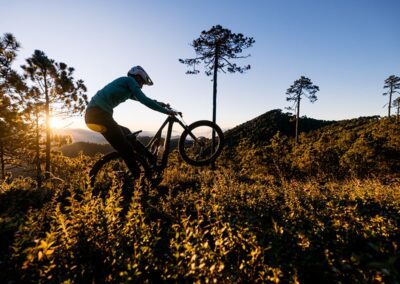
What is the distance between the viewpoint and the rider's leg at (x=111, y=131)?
17.6 ft

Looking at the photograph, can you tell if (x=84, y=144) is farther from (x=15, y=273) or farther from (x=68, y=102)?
(x=15, y=273)

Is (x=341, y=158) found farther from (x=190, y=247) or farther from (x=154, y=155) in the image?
(x=190, y=247)

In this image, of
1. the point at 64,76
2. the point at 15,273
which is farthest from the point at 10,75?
the point at 15,273

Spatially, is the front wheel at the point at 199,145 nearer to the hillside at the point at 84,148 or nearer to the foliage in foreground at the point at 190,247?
the foliage in foreground at the point at 190,247

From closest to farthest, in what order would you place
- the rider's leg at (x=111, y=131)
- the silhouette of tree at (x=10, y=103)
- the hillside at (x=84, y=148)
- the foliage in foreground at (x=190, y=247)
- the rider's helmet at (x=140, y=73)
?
1. the foliage in foreground at (x=190, y=247)
2. the rider's leg at (x=111, y=131)
3. the rider's helmet at (x=140, y=73)
4. the silhouette of tree at (x=10, y=103)
5. the hillside at (x=84, y=148)

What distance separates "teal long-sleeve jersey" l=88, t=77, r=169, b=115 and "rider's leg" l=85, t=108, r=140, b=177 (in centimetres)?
14

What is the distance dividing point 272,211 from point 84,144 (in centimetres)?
11516

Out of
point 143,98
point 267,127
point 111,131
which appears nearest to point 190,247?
point 111,131

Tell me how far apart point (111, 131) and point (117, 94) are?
0.78 meters

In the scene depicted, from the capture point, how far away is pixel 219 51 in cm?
2538

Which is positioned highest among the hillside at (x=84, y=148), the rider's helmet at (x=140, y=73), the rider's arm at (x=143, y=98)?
the rider's helmet at (x=140, y=73)

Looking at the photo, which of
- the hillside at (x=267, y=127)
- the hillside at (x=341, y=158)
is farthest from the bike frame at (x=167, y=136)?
the hillside at (x=267, y=127)

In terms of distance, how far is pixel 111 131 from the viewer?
5449 mm

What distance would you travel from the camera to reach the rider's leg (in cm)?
537
